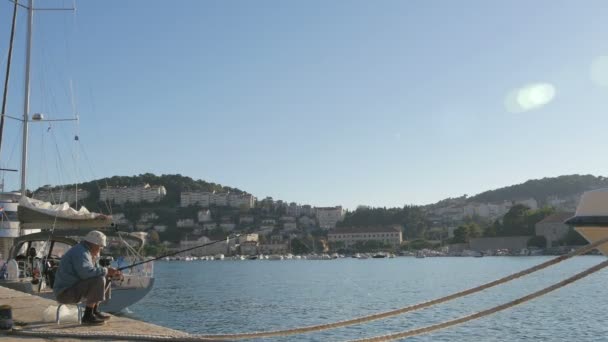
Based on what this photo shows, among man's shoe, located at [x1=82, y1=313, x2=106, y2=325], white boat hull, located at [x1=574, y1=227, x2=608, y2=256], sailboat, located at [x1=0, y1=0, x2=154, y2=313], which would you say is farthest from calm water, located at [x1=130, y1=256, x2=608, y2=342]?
white boat hull, located at [x1=574, y1=227, x2=608, y2=256]

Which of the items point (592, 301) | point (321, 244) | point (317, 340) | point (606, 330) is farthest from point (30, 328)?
point (321, 244)

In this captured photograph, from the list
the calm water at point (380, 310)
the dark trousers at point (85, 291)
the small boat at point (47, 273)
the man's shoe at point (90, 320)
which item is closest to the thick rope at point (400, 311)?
the dark trousers at point (85, 291)

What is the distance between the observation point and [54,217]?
63.4ft

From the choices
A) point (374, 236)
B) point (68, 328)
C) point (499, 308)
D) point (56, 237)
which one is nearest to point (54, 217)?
point (56, 237)

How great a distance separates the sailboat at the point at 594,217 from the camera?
6.37 meters

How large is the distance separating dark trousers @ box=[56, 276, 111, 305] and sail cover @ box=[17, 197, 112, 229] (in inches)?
531

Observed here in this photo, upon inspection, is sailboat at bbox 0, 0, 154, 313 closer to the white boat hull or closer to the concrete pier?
the concrete pier

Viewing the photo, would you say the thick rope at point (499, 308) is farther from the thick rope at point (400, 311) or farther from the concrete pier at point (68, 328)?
the concrete pier at point (68, 328)

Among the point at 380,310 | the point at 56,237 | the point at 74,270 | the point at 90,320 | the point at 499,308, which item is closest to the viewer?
the point at 499,308

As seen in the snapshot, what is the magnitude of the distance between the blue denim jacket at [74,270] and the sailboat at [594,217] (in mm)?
5294

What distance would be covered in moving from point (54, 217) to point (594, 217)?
17.2 meters

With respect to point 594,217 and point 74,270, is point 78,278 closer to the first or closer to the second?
point 74,270

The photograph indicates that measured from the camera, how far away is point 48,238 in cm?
1825

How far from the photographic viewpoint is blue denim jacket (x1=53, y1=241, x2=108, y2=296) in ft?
20.5
